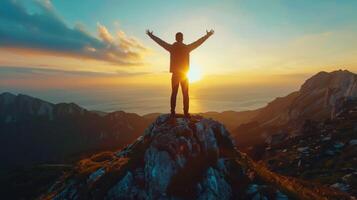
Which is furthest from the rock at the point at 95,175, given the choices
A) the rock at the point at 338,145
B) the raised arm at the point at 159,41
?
the rock at the point at 338,145

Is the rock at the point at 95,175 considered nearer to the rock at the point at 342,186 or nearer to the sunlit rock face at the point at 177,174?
the sunlit rock face at the point at 177,174

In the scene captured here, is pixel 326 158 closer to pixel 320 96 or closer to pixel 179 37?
pixel 179 37

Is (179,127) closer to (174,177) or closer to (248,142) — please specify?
(174,177)

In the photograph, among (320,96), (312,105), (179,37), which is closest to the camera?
(179,37)

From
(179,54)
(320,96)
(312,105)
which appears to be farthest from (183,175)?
(320,96)

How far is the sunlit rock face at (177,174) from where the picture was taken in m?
17.0

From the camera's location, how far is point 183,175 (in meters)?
17.5

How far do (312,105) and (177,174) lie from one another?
382 ft

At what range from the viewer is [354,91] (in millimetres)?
107438

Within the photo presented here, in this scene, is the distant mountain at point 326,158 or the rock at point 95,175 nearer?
the rock at point 95,175

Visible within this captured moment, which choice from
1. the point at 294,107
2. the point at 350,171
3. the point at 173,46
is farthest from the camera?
the point at 294,107

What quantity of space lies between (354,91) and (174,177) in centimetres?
10659

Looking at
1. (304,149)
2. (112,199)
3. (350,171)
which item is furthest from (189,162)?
(304,149)

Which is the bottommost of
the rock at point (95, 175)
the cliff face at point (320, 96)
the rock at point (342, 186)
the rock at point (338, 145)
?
the rock at point (342, 186)
